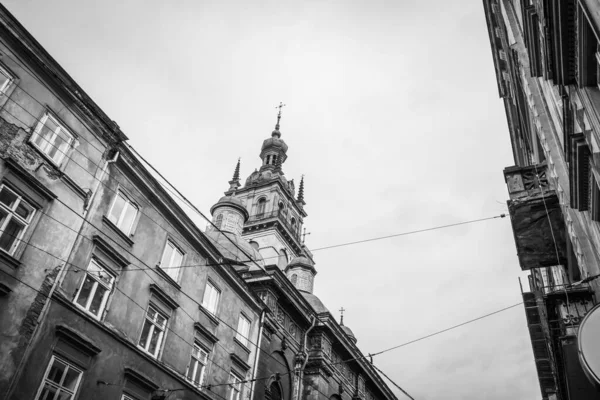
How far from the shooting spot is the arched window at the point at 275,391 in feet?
79.3

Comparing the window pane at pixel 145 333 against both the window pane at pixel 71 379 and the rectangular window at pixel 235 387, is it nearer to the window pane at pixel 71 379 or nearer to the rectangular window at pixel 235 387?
the window pane at pixel 71 379

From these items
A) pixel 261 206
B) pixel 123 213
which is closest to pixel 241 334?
pixel 123 213

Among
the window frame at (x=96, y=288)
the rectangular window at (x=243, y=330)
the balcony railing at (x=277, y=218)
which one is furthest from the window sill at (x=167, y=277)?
the balcony railing at (x=277, y=218)

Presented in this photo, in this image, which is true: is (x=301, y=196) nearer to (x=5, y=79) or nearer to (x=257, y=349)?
(x=257, y=349)

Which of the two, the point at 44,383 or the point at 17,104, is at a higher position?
the point at 17,104

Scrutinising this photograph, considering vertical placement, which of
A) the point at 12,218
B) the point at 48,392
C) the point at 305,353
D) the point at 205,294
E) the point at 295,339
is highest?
the point at 295,339

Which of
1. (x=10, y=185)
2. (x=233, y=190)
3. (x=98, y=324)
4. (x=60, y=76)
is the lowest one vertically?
(x=98, y=324)

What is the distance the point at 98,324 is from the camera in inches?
568

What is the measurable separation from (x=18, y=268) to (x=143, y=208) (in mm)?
5586

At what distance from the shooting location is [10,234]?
12602 mm

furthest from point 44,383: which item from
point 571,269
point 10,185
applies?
point 571,269

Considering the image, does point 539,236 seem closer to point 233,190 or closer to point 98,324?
point 98,324

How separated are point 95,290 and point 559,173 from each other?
12720 mm

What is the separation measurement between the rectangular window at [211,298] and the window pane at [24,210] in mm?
8089
